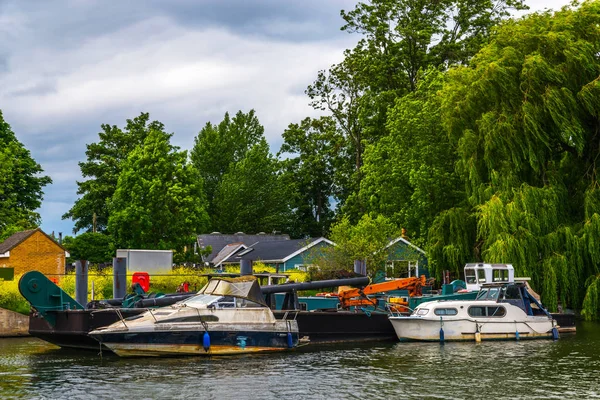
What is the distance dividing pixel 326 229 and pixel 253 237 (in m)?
14.4

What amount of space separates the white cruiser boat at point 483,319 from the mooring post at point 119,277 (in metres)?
11.6

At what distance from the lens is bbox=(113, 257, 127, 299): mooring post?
123 feet

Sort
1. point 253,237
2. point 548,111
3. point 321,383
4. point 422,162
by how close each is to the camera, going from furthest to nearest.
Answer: point 253,237 < point 422,162 < point 548,111 < point 321,383

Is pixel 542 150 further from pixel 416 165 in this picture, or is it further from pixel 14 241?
pixel 14 241

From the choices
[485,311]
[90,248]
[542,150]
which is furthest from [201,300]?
[90,248]

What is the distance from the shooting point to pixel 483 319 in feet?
120

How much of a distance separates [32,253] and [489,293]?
29049mm

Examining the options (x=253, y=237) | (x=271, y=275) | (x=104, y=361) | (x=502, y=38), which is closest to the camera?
(x=104, y=361)

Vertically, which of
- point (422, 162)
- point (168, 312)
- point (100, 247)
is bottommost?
point (168, 312)

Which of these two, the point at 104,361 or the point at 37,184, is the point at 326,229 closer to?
the point at 37,184

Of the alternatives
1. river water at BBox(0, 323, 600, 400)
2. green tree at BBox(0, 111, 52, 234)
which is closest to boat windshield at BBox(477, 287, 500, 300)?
river water at BBox(0, 323, 600, 400)

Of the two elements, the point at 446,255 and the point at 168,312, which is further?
the point at 446,255

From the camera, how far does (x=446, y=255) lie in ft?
170

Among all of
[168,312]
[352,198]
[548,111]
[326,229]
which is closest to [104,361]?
[168,312]
